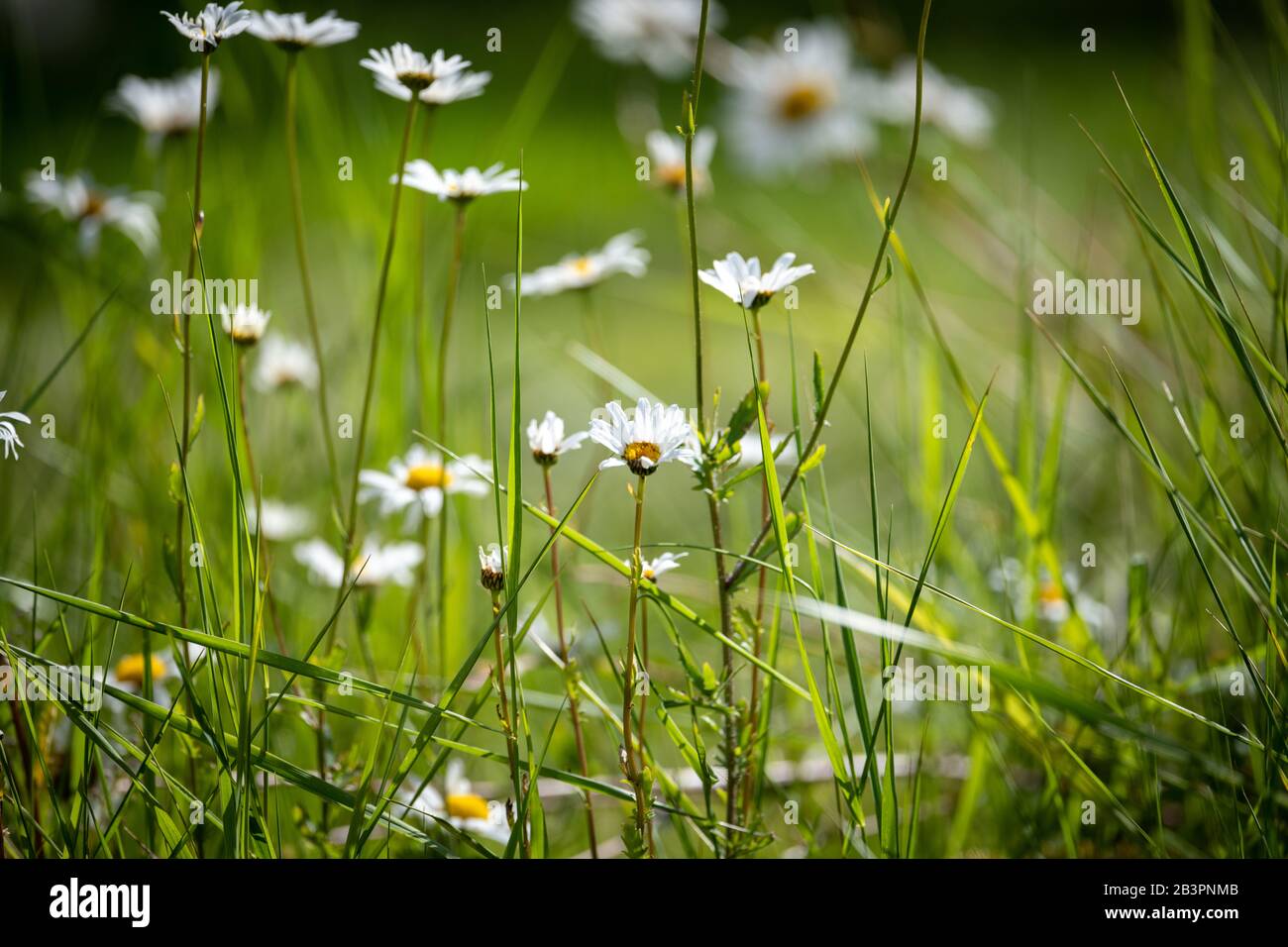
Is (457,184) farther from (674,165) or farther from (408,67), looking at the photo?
(674,165)

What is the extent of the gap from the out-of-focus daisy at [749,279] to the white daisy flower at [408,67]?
13cm

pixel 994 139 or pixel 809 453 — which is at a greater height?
pixel 994 139

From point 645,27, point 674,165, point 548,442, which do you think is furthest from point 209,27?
point 645,27

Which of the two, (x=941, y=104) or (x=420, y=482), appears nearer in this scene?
(x=420, y=482)

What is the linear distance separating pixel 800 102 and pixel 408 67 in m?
0.37

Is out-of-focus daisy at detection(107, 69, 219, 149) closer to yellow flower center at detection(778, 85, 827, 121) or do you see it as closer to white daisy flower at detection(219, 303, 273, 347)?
white daisy flower at detection(219, 303, 273, 347)

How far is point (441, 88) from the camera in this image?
0.39 meters

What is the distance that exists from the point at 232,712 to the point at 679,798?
0.16 meters

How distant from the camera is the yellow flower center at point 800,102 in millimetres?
665

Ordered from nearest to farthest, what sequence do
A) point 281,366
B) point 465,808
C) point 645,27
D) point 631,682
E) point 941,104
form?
1. point 631,682
2. point 465,808
3. point 281,366
4. point 645,27
5. point 941,104

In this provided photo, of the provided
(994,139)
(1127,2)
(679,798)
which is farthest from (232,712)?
(1127,2)

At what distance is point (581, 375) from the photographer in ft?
2.64

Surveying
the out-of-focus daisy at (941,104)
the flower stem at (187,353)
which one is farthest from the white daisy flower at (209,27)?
the out-of-focus daisy at (941,104)
